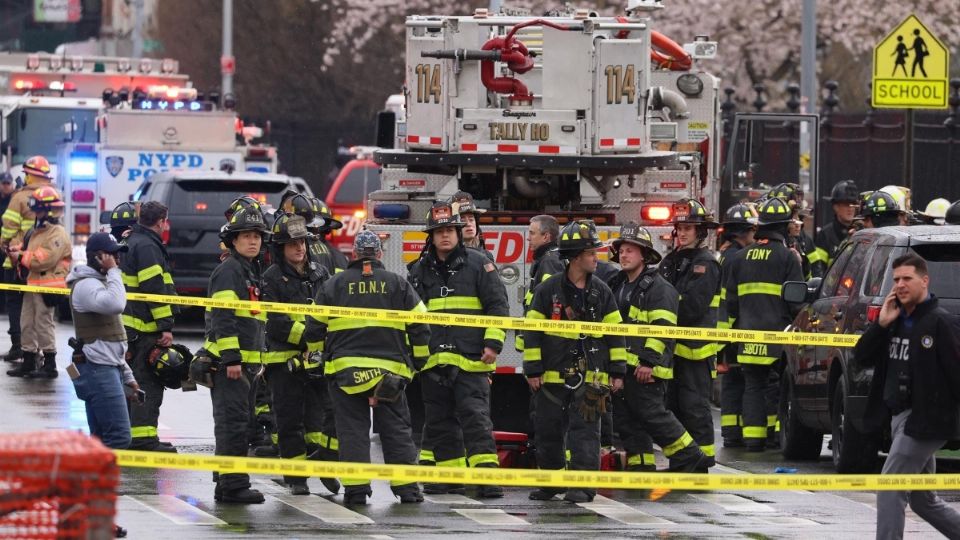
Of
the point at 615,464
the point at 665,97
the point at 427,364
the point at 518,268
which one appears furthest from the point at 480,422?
the point at 665,97

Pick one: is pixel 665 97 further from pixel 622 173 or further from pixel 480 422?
pixel 480 422

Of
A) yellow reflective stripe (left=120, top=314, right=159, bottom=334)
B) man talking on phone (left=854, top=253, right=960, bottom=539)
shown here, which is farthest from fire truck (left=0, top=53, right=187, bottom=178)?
man talking on phone (left=854, top=253, right=960, bottom=539)

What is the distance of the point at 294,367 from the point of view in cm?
1271

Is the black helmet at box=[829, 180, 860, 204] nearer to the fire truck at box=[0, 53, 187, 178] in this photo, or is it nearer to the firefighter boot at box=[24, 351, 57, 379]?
the firefighter boot at box=[24, 351, 57, 379]

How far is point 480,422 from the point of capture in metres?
12.7

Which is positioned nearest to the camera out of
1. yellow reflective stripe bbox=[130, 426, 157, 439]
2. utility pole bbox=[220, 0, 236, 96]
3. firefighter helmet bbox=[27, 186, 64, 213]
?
yellow reflective stripe bbox=[130, 426, 157, 439]

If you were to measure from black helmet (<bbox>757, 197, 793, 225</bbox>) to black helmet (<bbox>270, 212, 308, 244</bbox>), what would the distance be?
13.6 feet

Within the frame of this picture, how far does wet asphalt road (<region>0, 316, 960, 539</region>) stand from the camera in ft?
36.3

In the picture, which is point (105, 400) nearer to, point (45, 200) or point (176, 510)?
point (176, 510)

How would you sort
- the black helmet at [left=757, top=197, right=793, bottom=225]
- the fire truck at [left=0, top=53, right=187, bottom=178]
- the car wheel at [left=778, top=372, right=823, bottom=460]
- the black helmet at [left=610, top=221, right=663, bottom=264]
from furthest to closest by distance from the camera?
the fire truck at [left=0, top=53, right=187, bottom=178]
the black helmet at [left=757, top=197, right=793, bottom=225]
the car wheel at [left=778, top=372, right=823, bottom=460]
the black helmet at [left=610, top=221, right=663, bottom=264]

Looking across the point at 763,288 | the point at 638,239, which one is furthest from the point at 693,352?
the point at 763,288

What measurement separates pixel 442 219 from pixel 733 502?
2.46m

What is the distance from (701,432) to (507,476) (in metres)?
4.79

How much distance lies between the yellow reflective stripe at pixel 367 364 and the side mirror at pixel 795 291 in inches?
127
